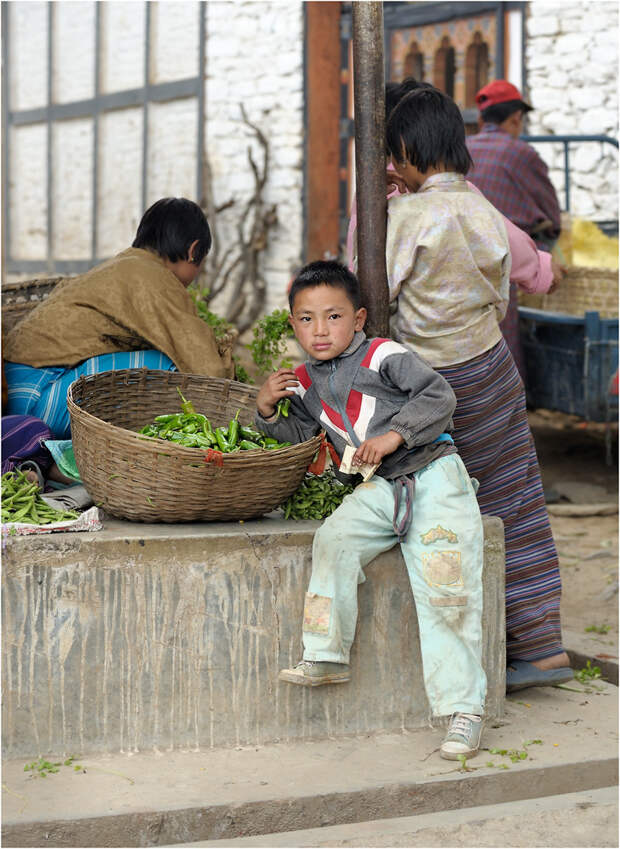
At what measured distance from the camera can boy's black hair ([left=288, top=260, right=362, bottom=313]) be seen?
126 inches

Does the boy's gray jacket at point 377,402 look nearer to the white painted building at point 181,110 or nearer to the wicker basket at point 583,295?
the wicker basket at point 583,295

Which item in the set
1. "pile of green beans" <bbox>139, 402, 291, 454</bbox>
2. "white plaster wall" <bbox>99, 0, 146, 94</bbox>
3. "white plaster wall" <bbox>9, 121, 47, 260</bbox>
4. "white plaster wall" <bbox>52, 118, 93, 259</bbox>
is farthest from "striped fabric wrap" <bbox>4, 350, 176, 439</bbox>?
"white plaster wall" <bbox>9, 121, 47, 260</bbox>

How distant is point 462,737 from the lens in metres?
3.17

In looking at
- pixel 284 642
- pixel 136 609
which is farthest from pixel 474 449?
pixel 136 609

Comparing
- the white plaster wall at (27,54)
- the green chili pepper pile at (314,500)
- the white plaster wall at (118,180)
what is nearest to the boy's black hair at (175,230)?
the green chili pepper pile at (314,500)

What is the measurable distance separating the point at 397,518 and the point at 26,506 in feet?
3.55

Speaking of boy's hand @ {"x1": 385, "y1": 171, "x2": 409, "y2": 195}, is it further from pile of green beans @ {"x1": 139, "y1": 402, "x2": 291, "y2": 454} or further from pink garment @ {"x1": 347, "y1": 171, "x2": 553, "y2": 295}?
pile of green beans @ {"x1": 139, "y1": 402, "x2": 291, "y2": 454}

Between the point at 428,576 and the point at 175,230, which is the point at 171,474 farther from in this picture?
the point at 175,230

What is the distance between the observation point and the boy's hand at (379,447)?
3084 millimetres

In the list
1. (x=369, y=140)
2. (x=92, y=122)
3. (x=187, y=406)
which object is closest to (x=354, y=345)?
(x=187, y=406)

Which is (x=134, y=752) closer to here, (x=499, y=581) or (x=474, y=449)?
(x=499, y=581)

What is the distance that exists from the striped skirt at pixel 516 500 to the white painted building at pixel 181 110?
497 cm

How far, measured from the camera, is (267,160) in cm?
988

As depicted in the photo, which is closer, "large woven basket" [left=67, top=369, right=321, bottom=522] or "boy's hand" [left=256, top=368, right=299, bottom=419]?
"large woven basket" [left=67, top=369, right=321, bottom=522]
